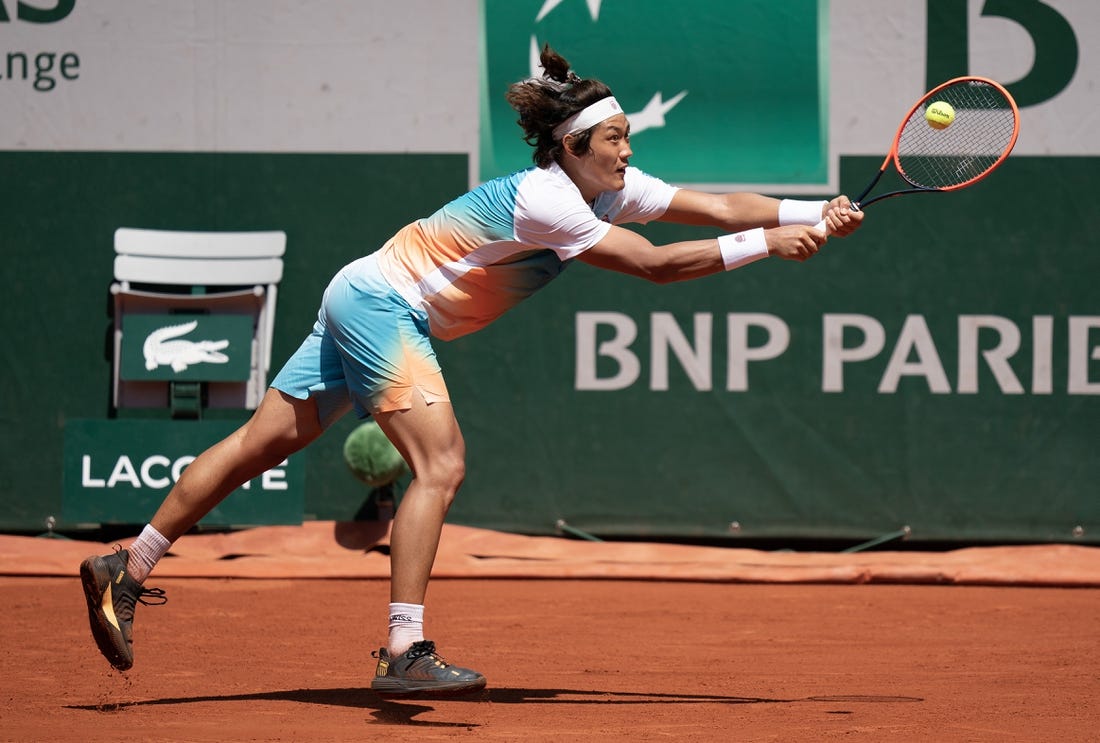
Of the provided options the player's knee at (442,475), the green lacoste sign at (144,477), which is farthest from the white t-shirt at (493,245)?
the green lacoste sign at (144,477)

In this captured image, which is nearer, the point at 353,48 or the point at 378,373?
the point at 378,373

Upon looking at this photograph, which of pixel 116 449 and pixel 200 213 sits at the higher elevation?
pixel 200 213

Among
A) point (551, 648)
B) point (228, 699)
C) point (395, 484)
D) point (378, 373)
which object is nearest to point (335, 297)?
point (378, 373)

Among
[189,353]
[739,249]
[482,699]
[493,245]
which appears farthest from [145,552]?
[189,353]

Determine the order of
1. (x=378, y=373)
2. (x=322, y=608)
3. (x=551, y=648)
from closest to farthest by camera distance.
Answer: (x=378, y=373) < (x=551, y=648) < (x=322, y=608)

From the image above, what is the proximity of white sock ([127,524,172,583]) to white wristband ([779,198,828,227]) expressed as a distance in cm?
174

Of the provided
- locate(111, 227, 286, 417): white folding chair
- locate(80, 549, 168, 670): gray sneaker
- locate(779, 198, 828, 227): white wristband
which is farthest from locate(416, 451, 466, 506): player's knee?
locate(111, 227, 286, 417): white folding chair

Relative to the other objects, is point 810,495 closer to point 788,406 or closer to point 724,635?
point 788,406

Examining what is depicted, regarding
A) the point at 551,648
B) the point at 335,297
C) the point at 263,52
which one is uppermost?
the point at 263,52

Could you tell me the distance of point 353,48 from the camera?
651 cm

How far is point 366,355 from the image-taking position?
3.54m

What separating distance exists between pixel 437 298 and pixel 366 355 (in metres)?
0.24

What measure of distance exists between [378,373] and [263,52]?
11.2ft

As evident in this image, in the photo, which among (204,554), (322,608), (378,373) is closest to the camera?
(378,373)
